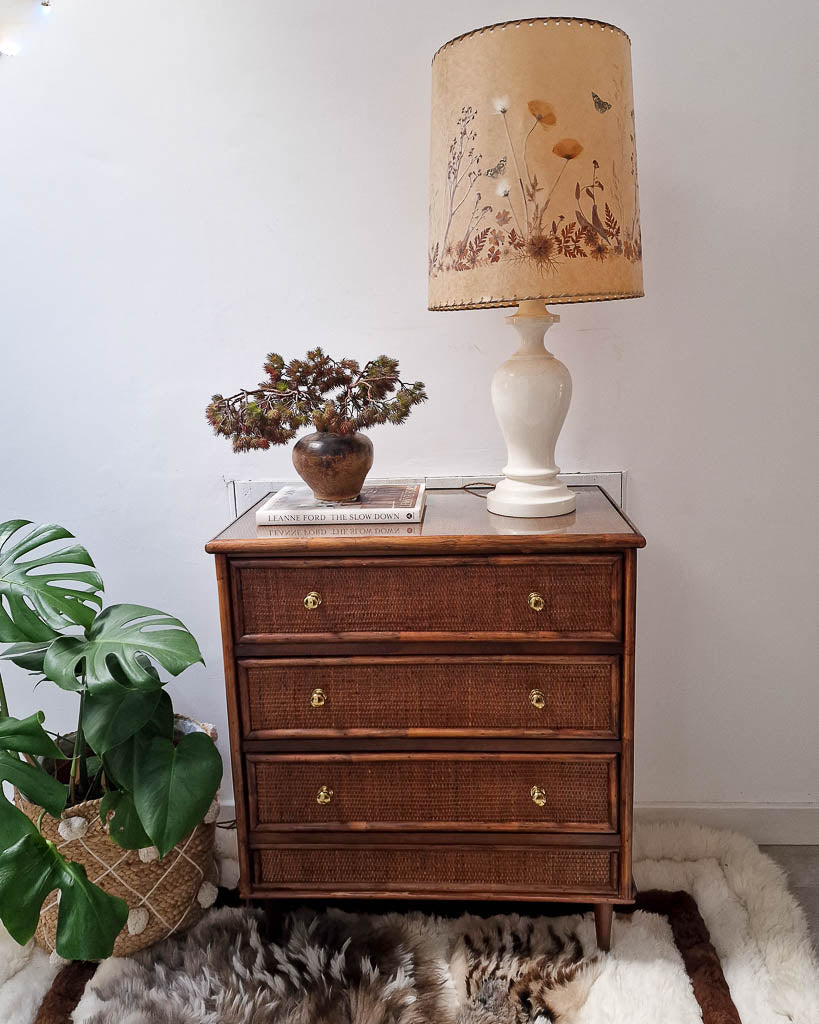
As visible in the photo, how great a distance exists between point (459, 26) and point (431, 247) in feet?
1.83

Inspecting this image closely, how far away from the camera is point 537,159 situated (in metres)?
1.24

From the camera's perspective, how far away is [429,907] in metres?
1.66

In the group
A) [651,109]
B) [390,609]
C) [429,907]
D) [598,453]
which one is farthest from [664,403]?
[429,907]

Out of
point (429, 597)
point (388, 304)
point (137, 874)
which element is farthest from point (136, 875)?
point (388, 304)

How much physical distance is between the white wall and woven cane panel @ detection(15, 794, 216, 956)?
0.51 m

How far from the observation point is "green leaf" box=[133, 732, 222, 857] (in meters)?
1.30

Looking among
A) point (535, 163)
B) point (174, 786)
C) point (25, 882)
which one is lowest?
point (25, 882)

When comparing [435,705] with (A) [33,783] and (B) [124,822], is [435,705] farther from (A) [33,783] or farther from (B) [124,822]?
(A) [33,783]

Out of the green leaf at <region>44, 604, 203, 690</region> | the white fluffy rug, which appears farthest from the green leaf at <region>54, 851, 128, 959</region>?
the green leaf at <region>44, 604, 203, 690</region>

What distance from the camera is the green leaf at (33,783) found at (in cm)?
129

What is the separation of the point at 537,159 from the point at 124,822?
1251mm

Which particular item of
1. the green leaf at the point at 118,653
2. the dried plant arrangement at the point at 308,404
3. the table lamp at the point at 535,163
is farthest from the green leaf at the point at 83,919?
the table lamp at the point at 535,163

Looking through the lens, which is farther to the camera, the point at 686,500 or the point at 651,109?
the point at 686,500

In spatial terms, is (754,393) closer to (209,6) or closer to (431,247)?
(431,247)
